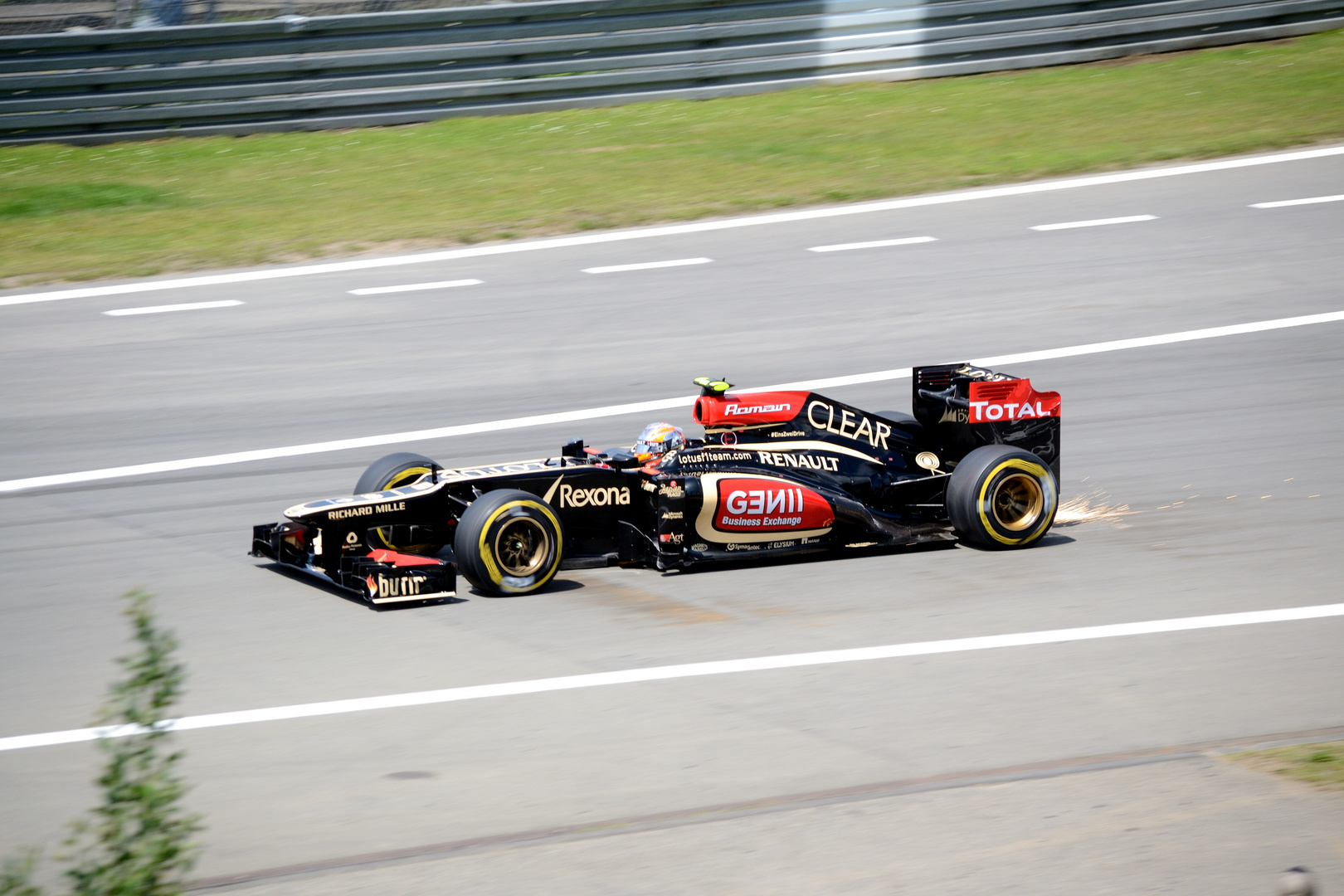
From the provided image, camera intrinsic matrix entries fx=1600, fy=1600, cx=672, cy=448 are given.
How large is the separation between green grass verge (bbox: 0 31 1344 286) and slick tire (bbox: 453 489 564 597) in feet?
32.6

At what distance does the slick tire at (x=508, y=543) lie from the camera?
877cm

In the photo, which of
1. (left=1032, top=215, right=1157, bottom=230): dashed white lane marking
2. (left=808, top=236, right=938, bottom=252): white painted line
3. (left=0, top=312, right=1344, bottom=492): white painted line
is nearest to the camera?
(left=0, top=312, right=1344, bottom=492): white painted line

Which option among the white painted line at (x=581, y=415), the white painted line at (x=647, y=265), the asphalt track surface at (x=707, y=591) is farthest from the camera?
the white painted line at (x=647, y=265)

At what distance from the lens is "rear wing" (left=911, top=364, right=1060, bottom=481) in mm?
10156

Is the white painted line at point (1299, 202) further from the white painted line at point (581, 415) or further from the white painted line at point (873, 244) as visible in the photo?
the white painted line at point (873, 244)

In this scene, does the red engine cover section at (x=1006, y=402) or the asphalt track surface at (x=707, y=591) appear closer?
the asphalt track surface at (x=707, y=591)

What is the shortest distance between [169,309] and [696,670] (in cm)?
1039

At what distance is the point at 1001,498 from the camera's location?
9812 millimetres

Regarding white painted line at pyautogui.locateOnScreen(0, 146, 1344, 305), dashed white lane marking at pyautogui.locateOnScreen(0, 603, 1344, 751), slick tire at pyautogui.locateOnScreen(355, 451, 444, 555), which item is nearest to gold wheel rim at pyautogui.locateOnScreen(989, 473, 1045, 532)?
dashed white lane marking at pyautogui.locateOnScreen(0, 603, 1344, 751)

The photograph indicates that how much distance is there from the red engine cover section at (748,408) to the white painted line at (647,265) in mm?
7554

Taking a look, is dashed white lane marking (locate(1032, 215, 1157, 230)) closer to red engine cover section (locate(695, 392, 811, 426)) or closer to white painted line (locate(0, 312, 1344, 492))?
white painted line (locate(0, 312, 1344, 492))

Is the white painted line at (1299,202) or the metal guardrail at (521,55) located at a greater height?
the metal guardrail at (521,55)

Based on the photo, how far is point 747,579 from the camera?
945 cm

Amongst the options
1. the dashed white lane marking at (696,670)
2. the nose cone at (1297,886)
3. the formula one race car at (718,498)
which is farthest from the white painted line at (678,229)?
the nose cone at (1297,886)
